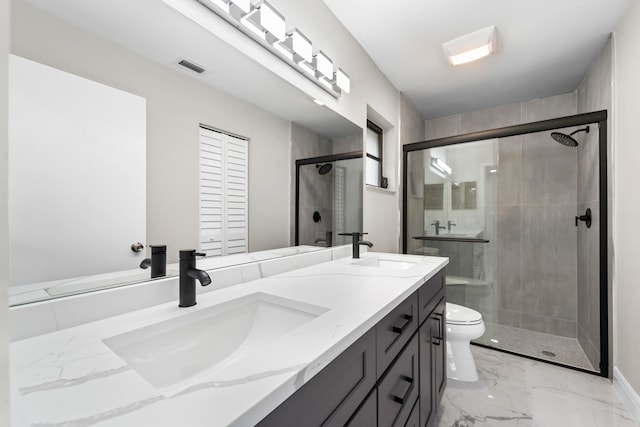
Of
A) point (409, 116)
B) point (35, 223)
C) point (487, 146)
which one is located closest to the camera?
point (35, 223)

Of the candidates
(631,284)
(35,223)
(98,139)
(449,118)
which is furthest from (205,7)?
(449,118)

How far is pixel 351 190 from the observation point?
1822 mm

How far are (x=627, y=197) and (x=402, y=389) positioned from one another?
5.99ft

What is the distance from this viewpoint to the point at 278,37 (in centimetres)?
123

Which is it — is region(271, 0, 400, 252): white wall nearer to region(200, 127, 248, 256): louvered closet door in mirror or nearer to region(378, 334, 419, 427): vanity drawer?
region(200, 127, 248, 256): louvered closet door in mirror

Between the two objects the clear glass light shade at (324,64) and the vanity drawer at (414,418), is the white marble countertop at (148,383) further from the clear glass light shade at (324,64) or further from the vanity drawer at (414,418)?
the clear glass light shade at (324,64)

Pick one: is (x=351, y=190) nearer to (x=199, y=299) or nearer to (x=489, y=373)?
(x=199, y=299)

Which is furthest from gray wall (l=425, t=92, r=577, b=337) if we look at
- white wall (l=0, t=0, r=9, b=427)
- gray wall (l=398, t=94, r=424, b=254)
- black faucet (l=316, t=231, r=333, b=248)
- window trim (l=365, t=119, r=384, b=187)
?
white wall (l=0, t=0, r=9, b=427)

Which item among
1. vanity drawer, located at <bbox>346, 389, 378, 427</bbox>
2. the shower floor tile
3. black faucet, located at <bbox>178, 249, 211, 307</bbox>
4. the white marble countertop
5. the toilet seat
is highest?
black faucet, located at <bbox>178, 249, 211, 307</bbox>

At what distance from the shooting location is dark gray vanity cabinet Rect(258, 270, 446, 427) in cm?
52

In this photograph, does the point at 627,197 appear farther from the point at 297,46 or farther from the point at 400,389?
the point at 297,46

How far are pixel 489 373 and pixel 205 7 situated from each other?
265 centimetres

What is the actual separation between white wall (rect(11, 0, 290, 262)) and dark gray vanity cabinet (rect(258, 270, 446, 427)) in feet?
1.93

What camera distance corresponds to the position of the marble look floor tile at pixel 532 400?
1.52 metres
